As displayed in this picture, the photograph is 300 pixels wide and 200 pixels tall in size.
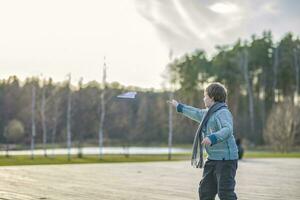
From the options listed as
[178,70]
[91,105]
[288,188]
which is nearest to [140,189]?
[288,188]

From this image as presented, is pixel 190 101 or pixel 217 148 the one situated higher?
pixel 190 101

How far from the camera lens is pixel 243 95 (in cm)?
7200

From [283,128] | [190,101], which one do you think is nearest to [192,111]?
[283,128]

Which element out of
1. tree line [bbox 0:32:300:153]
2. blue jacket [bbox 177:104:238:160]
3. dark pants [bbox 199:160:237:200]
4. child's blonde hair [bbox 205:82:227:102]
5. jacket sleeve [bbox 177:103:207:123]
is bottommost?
dark pants [bbox 199:160:237:200]

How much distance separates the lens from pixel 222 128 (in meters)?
5.59

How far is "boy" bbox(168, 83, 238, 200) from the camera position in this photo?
564 centimetres

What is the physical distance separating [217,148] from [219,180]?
345mm

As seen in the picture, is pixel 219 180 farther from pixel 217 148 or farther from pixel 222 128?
pixel 222 128

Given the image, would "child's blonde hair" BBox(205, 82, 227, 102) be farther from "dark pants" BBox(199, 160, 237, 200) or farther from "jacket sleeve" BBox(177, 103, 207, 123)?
"dark pants" BBox(199, 160, 237, 200)

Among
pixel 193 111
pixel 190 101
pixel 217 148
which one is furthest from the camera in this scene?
pixel 190 101

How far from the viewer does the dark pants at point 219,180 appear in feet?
18.5

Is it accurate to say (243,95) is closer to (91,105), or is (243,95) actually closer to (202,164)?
(91,105)

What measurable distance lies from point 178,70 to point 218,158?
7002 cm

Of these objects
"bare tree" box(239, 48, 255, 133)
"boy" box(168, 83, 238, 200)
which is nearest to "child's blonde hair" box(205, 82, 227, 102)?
"boy" box(168, 83, 238, 200)
